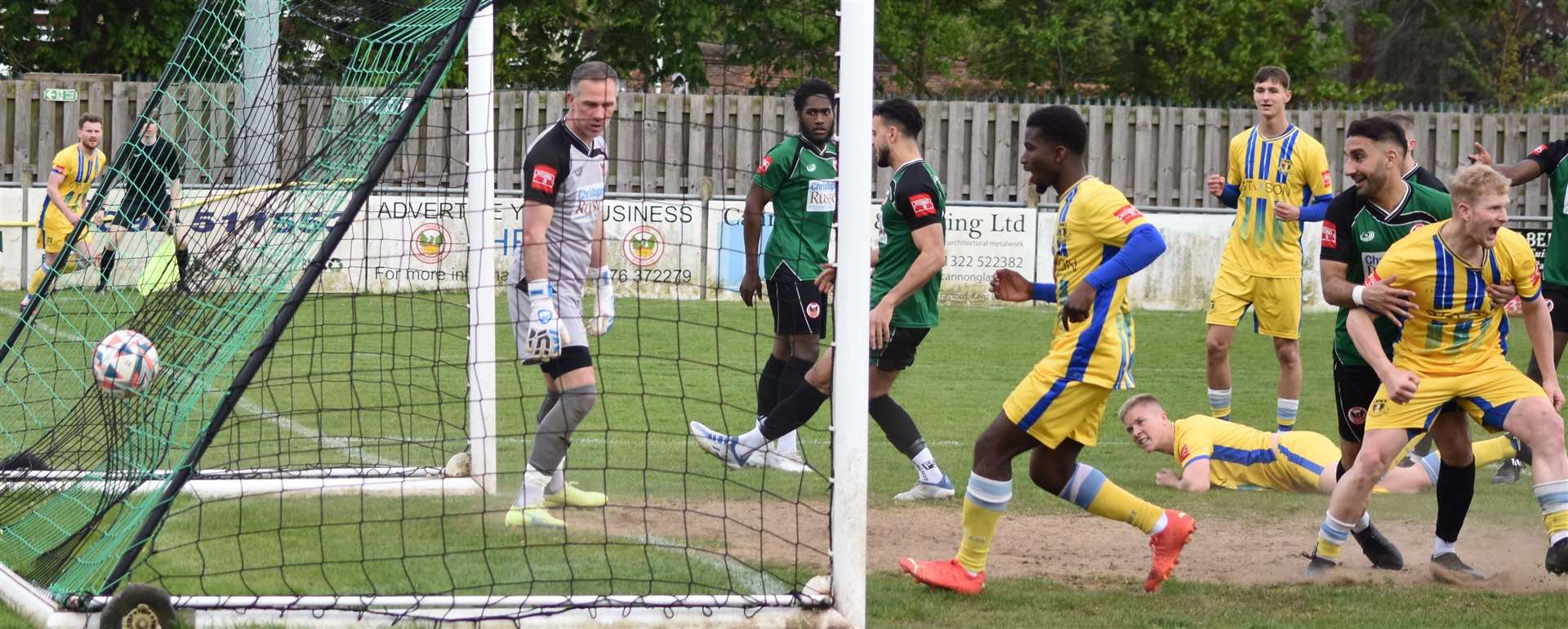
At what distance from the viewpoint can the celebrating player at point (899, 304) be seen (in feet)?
23.5

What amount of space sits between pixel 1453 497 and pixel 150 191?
6173 millimetres

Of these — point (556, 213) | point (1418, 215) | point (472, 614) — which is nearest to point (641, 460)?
point (556, 213)

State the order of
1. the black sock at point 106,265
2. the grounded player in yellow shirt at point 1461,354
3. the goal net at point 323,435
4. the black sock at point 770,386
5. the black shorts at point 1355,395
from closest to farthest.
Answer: the goal net at point 323,435 → the grounded player in yellow shirt at point 1461,354 → the black shorts at point 1355,395 → the black sock at point 106,265 → the black sock at point 770,386

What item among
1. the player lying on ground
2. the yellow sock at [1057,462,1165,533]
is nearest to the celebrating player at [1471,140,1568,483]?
the player lying on ground

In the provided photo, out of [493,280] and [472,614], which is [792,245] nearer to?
[493,280]

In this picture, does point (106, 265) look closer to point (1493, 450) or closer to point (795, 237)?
point (795, 237)

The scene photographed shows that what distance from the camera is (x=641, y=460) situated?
8.59 metres

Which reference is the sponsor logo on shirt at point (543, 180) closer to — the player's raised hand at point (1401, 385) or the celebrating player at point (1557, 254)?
the player's raised hand at point (1401, 385)

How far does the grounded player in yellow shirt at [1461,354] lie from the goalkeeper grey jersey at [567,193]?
3229 millimetres

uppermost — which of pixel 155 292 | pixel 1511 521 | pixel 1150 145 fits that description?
pixel 1150 145

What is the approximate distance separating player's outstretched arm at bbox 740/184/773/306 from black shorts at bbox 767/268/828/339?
0.44ft

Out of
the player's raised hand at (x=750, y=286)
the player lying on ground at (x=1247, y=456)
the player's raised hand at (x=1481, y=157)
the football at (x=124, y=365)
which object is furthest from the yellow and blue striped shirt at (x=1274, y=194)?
the football at (x=124, y=365)

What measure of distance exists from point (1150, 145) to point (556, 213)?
13443mm

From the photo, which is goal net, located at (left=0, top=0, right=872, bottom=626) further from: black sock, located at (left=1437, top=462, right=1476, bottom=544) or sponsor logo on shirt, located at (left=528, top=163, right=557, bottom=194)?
black sock, located at (left=1437, top=462, right=1476, bottom=544)
